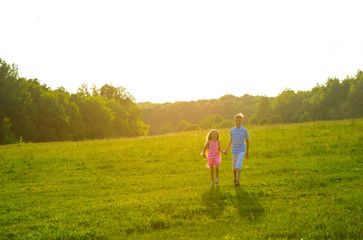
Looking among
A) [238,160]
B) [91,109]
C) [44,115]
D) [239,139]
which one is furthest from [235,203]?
[91,109]

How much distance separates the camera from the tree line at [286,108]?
70.2 metres

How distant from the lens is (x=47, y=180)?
1483 centimetres

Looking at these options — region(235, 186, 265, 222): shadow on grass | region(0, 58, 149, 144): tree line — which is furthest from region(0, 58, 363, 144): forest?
region(235, 186, 265, 222): shadow on grass

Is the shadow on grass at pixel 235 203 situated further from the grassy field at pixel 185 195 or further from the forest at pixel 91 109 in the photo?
the forest at pixel 91 109

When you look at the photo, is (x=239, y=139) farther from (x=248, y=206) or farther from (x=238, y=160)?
(x=248, y=206)

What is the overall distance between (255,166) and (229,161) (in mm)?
2476

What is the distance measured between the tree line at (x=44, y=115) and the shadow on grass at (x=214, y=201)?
38.6 meters

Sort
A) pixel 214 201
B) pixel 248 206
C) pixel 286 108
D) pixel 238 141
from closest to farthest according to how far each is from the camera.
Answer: pixel 248 206
pixel 214 201
pixel 238 141
pixel 286 108

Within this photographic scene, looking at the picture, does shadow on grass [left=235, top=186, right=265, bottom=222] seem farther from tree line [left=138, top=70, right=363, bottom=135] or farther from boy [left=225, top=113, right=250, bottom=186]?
tree line [left=138, top=70, right=363, bottom=135]

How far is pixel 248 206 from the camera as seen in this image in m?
8.84

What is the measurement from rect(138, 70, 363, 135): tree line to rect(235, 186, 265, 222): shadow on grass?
4908 centimetres

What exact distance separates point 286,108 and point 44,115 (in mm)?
77002

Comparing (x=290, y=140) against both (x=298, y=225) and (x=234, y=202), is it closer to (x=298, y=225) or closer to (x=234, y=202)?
(x=234, y=202)

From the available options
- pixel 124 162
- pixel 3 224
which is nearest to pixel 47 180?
pixel 124 162
